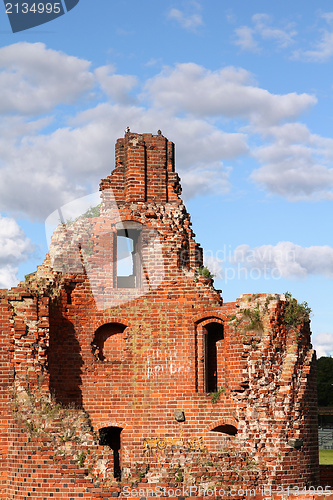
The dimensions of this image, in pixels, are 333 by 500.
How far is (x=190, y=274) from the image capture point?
51.9 feet

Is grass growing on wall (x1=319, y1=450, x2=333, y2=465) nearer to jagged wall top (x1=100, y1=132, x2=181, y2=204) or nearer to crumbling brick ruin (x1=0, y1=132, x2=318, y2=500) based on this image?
crumbling brick ruin (x1=0, y1=132, x2=318, y2=500)

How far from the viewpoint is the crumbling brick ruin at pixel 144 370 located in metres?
13.3

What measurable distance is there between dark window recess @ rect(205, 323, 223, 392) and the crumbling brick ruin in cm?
2

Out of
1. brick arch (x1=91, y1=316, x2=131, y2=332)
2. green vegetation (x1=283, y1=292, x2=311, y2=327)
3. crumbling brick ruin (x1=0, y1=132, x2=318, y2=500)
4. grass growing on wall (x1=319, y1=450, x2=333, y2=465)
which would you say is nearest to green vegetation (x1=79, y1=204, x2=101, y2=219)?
crumbling brick ruin (x1=0, y1=132, x2=318, y2=500)

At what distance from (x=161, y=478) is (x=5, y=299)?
5206mm

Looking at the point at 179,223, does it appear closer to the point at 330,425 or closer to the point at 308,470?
the point at 308,470

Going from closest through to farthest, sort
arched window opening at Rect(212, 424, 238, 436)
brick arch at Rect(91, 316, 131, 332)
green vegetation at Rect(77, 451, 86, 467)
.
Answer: green vegetation at Rect(77, 451, 86, 467)
arched window opening at Rect(212, 424, 238, 436)
brick arch at Rect(91, 316, 131, 332)

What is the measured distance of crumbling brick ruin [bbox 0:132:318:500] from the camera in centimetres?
1330

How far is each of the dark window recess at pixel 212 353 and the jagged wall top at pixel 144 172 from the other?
3.37m

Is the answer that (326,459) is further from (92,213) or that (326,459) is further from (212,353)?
(92,213)

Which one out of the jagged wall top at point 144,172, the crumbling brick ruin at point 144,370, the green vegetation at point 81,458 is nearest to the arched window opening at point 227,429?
the crumbling brick ruin at point 144,370

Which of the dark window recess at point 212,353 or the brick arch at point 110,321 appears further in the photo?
the dark window recess at point 212,353

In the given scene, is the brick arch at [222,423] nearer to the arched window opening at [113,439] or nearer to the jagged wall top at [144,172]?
the arched window opening at [113,439]

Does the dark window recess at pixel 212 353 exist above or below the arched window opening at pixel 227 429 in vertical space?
above
